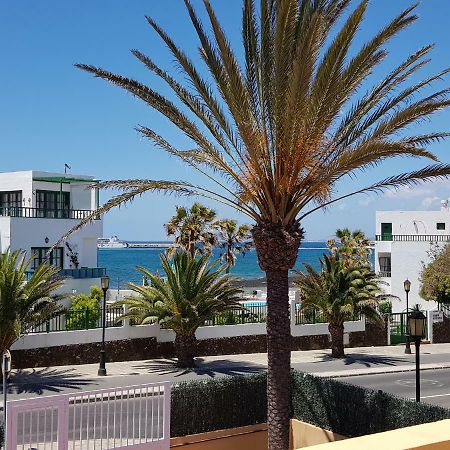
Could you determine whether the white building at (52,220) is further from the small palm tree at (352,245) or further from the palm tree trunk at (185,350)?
the small palm tree at (352,245)

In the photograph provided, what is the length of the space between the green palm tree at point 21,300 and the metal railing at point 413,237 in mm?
35216

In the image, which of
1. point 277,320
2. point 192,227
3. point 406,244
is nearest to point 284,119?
point 277,320

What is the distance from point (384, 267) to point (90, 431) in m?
48.1

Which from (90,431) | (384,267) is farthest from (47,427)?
(384,267)

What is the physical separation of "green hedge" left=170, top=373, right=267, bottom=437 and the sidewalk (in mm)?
8976

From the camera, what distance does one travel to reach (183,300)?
2548cm

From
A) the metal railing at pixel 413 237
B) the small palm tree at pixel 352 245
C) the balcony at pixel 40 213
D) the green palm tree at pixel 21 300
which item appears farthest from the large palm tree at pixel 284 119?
the metal railing at pixel 413 237

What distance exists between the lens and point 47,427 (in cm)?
1123

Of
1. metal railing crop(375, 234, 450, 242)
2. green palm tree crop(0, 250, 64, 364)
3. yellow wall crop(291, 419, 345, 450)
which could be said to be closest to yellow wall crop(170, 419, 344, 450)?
yellow wall crop(291, 419, 345, 450)

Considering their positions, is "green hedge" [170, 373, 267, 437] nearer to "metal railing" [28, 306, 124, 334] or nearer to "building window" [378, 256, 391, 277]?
"metal railing" [28, 306, 124, 334]

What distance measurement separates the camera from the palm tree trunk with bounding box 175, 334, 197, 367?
85.1 feet

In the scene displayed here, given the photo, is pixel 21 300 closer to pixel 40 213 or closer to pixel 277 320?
pixel 277 320

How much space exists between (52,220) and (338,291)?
57.3 feet

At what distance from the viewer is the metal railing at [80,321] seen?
999 inches
